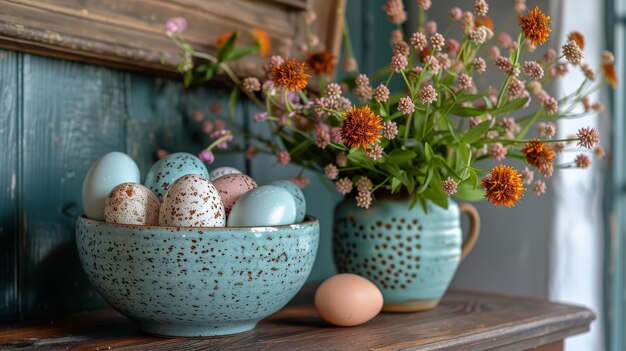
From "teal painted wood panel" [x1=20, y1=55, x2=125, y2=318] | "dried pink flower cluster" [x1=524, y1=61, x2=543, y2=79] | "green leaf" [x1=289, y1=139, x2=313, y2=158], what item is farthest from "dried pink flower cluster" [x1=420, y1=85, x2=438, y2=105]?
"teal painted wood panel" [x1=20, y1=55, x2=125, y2=318]

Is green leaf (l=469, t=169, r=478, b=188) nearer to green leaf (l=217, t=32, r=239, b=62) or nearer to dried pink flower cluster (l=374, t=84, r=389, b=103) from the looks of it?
dried pink flower cluster (l=374, t=84, r=389, b=103)

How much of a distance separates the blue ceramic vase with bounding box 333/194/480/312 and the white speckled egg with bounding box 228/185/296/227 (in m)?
0.20

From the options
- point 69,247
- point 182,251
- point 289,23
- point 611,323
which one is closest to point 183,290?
point 182,251

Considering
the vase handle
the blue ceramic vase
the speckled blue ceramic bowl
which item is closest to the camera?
the speckled blue ceramic bowl

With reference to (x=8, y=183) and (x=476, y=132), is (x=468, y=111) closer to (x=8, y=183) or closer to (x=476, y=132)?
(x=476, y=132)

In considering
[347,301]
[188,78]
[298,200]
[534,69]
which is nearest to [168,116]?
[188,78]

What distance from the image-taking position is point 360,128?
65 cm

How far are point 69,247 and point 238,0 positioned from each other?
1.37 ft

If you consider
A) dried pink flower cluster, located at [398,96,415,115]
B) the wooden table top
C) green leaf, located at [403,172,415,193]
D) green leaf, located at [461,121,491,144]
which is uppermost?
dried pink flower cluster, located at [398,96,415,115]

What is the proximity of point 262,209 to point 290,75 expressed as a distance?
0.14m

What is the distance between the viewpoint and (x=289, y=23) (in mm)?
1049

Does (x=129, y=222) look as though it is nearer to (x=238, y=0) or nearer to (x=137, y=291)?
(x=137, y=291)

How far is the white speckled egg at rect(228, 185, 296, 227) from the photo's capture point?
2.16 ft

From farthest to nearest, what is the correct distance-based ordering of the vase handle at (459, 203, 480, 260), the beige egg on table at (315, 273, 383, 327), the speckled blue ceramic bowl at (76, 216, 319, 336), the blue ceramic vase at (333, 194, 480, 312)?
the vase handle at (459, 203, 480, 260)
the blue ceramic vase at (333, 194, 480, 312)
the beige egg on table at (315, 273, 383, 327)
the speckled blue ceramic bowl at (76, 216, 319, 336)
